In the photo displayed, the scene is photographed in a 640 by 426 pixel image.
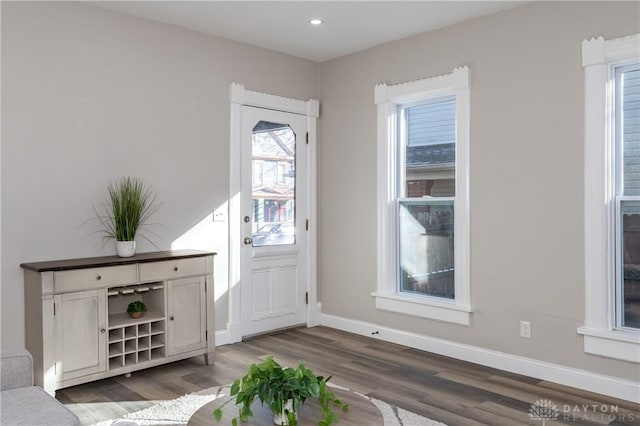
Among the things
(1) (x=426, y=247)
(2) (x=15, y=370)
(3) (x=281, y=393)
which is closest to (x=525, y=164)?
(1) (x=426, y=247)

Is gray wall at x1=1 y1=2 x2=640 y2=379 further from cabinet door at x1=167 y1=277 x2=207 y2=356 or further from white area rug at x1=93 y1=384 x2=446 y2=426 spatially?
white area rug at x1=93 y1=384 x2=446 y2=426

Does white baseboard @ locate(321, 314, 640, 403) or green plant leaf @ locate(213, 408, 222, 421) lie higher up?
green plant leaf @ locate(213, 408, 222, 421)

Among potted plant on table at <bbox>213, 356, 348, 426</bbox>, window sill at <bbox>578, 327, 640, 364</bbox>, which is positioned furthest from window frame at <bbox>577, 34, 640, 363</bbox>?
potted plant on table at <bbox>213, 356, 348, 426</bbox>

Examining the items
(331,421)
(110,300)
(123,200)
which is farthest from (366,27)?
(331,421)

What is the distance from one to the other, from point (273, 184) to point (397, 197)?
120cm

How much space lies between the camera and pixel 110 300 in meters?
3.90

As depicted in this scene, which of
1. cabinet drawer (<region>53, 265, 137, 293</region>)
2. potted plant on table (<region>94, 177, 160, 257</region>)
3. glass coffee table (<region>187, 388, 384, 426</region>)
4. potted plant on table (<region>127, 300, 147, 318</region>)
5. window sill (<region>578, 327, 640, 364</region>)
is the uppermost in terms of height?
potted plant on table (<region>94, 177, 160, 257</region>)

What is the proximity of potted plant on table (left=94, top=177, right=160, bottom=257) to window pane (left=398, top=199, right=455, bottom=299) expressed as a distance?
2217mm

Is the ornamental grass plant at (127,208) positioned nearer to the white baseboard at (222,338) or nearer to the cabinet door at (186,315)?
the cabinet door at (186,315)

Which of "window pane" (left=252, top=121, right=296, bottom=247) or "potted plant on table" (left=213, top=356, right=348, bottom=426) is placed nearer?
"potted plant on table" (left=213, top=356, right=348, bottom=426)

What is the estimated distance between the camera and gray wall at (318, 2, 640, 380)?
3.60 metres

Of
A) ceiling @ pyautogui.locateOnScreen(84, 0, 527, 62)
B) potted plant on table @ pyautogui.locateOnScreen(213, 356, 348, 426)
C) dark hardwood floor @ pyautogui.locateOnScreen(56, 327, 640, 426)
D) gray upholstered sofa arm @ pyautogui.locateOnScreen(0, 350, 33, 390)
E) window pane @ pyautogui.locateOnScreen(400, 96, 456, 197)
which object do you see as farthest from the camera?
window pane @ pyautogui.locateOnScreen(400, 96, 456, 197)

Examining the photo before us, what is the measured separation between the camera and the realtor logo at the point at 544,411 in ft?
10.1

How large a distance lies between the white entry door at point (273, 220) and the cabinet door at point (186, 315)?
788 millimetres
